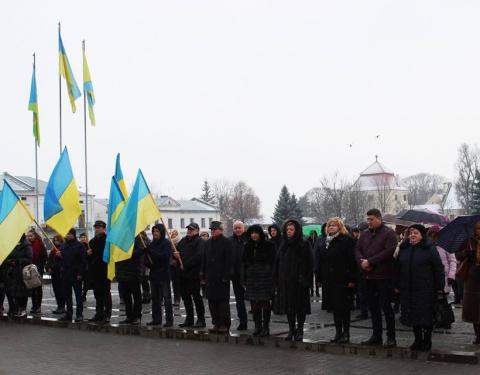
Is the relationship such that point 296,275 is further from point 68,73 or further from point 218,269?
point 68,73

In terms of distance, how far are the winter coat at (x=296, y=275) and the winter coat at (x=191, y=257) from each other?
215 centimetres

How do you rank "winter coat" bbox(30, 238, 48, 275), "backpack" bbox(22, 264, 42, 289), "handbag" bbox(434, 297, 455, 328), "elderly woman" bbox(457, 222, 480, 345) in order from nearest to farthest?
"elderly woman" bbox(457, 222, 480, 345) < "handbag" bbox(434, 297, 455, 328) < "backpack" bbox(22, 264, 42, 289) < "winter coat" bbox(30, 238, 48, 275)

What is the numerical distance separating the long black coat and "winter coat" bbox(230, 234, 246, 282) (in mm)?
2984

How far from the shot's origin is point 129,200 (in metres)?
12.4

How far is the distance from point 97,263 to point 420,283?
21.5ft

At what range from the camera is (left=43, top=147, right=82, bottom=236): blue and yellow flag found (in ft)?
43.5

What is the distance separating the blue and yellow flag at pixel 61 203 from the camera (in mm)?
13258

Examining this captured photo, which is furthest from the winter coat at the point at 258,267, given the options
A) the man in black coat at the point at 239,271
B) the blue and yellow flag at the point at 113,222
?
the blue and yellow flag at the point at 113,222

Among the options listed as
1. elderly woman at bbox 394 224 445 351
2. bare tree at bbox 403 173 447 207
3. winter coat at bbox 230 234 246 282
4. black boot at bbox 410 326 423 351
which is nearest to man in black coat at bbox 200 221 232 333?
winter coat at bbox 230 234 246 282

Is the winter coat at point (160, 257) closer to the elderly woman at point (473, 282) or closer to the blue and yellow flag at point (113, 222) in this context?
the blue and yellow flag at point (113, 222)

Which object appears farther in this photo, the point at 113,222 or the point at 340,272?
the point at 113,222

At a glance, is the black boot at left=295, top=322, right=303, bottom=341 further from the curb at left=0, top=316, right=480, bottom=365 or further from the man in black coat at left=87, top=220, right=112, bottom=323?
the man in black coat at left=87, top=220, right=112, bottom=323

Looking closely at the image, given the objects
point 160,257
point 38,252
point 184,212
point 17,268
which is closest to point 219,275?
point 160,257

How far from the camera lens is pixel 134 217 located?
12.2 m
